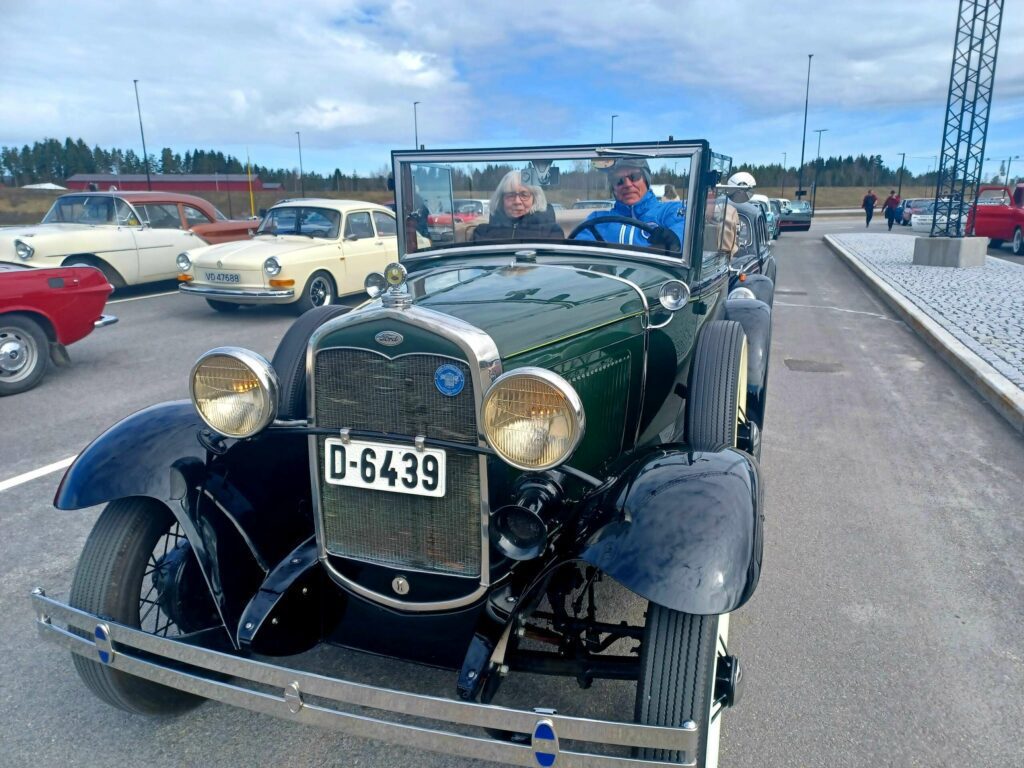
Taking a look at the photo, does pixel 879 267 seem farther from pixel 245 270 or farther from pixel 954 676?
pixel 954 676

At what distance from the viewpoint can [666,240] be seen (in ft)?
12.3

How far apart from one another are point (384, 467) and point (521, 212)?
1.98 meters

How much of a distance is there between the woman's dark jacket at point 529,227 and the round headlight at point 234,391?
70.9 inches

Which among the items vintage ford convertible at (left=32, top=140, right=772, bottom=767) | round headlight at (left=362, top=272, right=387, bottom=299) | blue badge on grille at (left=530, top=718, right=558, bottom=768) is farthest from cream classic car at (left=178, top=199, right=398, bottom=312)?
blue badge on grille at (left=530, top=718, right=558, bottom=768)

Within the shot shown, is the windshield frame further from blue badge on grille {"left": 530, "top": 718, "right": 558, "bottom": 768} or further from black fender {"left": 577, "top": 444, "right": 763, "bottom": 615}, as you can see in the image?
blue badge on grille {"left": 530, "top": 718, "right": 558, "bottom": 768}

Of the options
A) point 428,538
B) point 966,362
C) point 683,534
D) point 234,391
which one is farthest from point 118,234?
point 683,534

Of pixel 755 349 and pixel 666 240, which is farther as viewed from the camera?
pixel 755 349

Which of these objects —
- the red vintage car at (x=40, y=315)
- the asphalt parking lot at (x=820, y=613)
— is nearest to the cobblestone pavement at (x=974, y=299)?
the asphalt parking lot at (x=820, y=613)

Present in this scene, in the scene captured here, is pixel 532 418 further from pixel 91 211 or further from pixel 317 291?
pixel 91 211

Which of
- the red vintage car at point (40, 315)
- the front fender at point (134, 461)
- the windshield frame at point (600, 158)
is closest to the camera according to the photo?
the front fender at point (134, 461)

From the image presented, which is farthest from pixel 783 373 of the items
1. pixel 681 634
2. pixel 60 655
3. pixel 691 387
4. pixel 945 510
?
pixel 60 655

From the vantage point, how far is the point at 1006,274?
14.0m

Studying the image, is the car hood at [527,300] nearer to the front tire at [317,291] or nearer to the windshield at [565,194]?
the windshield at [565,194]

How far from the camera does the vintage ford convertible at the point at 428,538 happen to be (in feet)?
6.60
